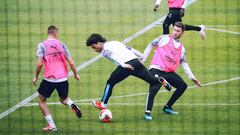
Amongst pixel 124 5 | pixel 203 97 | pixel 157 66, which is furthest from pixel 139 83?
pixel 124 5

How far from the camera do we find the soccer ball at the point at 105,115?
12.7m

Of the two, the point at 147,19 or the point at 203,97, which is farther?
the point at 147,19

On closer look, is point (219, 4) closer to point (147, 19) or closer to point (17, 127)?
point (147, 19)

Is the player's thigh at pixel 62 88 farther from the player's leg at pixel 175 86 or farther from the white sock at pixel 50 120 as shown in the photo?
the player's leg at pixel 175 86

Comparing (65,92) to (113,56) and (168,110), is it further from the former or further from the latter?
(168,110)

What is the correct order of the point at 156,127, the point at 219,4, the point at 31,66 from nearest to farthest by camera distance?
the point at 156,127 < the point at 31,66 < the point at 219,4

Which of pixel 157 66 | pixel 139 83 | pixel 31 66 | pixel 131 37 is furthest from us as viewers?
pixel 131 37

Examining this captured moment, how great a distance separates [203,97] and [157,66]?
70.2 inches

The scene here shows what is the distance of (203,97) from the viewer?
1468 cm

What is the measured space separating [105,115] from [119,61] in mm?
908

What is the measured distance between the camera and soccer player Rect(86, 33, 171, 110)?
12.5m

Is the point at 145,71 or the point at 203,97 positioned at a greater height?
the point at 145,71

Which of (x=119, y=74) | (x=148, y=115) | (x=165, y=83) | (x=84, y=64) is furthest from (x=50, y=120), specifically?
(x=84, y=64)

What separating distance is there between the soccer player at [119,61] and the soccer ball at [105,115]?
10cm
